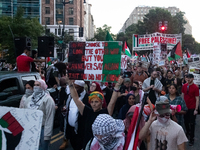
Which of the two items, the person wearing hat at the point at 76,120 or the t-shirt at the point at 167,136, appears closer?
the t-shirt at the point at 167,136

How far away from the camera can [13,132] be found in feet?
10.6

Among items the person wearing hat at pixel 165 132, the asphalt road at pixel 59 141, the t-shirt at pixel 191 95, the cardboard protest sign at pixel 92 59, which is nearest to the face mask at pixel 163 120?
the person wearing hat at pixel 165 132

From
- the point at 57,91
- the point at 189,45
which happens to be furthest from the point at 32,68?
the point at 189,45

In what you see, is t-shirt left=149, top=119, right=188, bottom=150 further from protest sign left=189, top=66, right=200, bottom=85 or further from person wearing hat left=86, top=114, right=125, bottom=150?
protest sign left=189, top=66, right=200, bottom=85

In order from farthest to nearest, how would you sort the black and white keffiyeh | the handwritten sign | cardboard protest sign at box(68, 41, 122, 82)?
the handwritten sign < cardboard protest sign at box(68, 41, 122, 82) < the black and white keffiyeh

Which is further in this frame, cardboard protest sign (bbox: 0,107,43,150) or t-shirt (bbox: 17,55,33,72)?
t-shirt (bbox: 17,55,33,72)

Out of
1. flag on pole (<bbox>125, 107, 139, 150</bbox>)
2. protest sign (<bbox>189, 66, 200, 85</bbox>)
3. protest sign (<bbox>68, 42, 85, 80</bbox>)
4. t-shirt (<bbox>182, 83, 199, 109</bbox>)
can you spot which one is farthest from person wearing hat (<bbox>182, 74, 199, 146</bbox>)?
flag on pole (<bbox>125, 107, 139, 150</bbox>)

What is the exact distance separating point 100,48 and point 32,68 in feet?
14.0

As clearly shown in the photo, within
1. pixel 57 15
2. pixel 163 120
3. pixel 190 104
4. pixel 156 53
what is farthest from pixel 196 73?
pixel 57 15

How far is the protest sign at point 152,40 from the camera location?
1709cm

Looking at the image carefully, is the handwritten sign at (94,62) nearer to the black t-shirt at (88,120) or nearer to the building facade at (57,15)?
the black t-shirt at (88,120)

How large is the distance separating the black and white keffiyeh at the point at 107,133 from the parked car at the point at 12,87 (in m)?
3.53

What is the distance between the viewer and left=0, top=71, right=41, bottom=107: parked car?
5.90m

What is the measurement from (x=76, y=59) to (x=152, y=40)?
1338 centimetres
